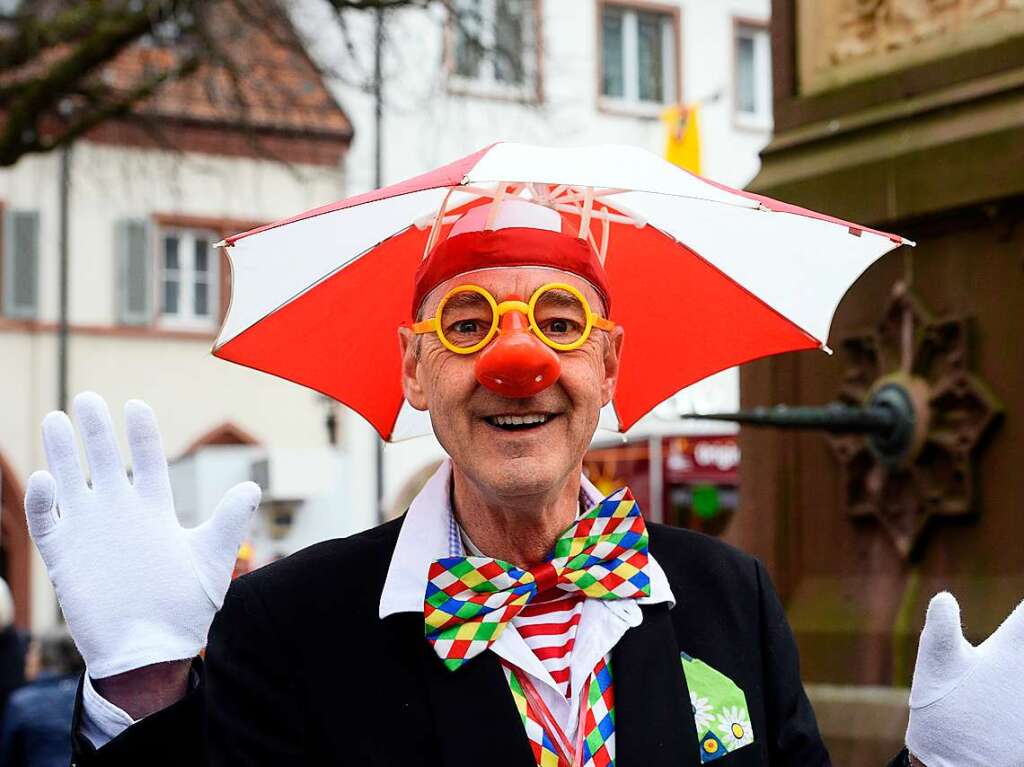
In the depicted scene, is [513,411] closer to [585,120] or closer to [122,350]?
[122,350]

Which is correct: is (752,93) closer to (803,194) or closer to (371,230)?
(803,194)

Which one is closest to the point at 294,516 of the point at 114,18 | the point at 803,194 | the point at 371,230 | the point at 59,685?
the point at 114,18

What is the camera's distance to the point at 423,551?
108 inches

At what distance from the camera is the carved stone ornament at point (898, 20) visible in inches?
196

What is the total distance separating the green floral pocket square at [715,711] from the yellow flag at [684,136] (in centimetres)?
1318

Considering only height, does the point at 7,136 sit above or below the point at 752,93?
below

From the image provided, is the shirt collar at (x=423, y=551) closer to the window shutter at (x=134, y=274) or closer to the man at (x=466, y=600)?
the man at (x=466, y=600)

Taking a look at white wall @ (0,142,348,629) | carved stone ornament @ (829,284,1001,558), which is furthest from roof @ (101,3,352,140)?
white wall @ (0,142,348,629)

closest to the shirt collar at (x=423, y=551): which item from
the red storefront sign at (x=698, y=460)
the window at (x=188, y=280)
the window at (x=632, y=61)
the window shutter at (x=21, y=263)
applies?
the red storefront sign at (x=698, y=460)

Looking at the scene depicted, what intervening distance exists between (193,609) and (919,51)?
125 inches

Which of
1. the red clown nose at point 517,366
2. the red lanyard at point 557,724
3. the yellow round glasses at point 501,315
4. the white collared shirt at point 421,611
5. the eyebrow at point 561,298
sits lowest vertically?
the red lanyard at point 557,724

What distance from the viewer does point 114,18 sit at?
9.81 m

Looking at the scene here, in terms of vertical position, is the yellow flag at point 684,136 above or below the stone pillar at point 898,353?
above

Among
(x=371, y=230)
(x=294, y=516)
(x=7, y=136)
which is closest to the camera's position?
(x=371, y=230)
